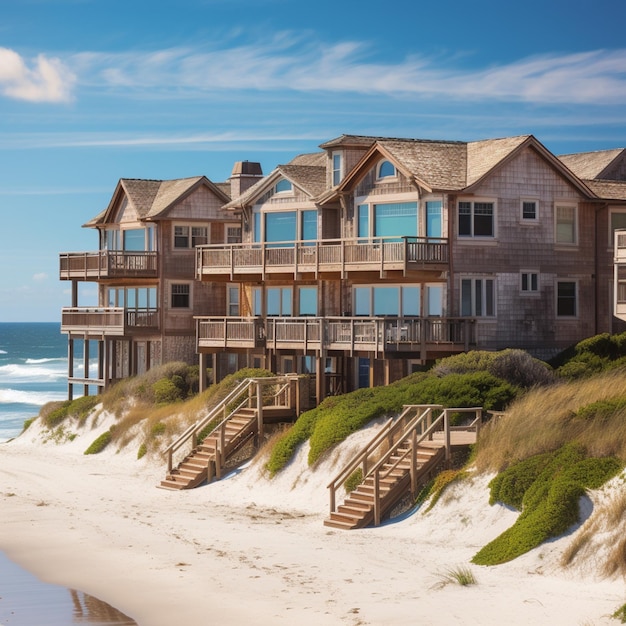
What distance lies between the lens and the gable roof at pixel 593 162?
49.7 meters

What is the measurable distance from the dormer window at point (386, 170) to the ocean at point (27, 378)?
2773 cm

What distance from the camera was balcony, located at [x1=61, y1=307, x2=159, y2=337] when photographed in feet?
174

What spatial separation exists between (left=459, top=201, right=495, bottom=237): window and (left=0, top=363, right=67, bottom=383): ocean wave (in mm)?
74305

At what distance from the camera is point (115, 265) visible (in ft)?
175

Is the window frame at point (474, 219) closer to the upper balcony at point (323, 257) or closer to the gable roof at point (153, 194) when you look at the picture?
the upper balcony at point (323, 257)

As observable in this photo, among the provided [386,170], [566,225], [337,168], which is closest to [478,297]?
[566,225]

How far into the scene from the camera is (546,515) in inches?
978

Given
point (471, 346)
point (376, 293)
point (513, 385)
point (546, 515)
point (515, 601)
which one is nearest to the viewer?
point (515, 601)

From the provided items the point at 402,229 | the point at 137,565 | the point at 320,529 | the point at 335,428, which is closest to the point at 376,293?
the point at 402,229

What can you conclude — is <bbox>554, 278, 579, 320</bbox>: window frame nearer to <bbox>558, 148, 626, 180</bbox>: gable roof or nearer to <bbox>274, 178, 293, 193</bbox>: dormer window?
<bbox>558, 148, 626, 180</bbox>: gable roof

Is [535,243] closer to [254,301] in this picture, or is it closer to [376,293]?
[376,293]

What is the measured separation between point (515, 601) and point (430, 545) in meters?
5.19

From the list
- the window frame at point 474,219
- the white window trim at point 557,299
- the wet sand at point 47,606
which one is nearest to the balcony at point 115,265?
the window frame at point 474,219

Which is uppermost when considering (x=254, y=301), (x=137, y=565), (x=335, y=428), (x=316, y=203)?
(x=316, y=203)
